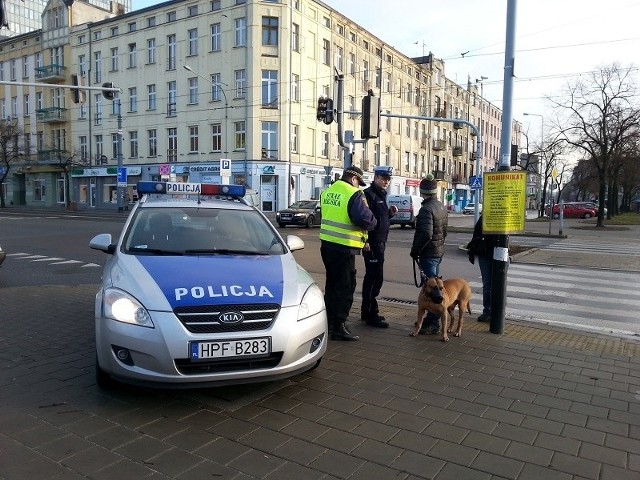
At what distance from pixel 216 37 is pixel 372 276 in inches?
1484

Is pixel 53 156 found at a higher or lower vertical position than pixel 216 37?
lower

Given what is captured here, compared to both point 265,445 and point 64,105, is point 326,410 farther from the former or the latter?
point 64,105

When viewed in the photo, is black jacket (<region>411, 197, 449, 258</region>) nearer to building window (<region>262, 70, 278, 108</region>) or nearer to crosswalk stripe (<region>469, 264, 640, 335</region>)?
crosswalk stripe (<region>469, 264, 640, 335</region>)

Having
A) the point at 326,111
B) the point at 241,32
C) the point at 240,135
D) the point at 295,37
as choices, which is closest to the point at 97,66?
the point at 241,32

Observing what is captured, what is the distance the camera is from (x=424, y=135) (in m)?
62.9

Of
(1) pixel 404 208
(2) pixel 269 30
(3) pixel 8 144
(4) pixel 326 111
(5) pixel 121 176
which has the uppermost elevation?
(2) pixel 269 30

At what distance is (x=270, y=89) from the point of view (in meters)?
38.7

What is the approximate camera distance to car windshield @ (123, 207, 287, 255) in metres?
4.83

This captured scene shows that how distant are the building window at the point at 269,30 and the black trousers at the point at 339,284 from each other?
117ft

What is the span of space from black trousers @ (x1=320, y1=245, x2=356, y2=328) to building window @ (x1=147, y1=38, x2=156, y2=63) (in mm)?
42165

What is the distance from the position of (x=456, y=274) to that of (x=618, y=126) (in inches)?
987

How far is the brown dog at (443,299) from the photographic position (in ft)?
19.2

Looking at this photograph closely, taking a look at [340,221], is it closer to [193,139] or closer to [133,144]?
[193,139]

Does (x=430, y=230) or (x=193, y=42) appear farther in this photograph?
(x=193, y=42)
